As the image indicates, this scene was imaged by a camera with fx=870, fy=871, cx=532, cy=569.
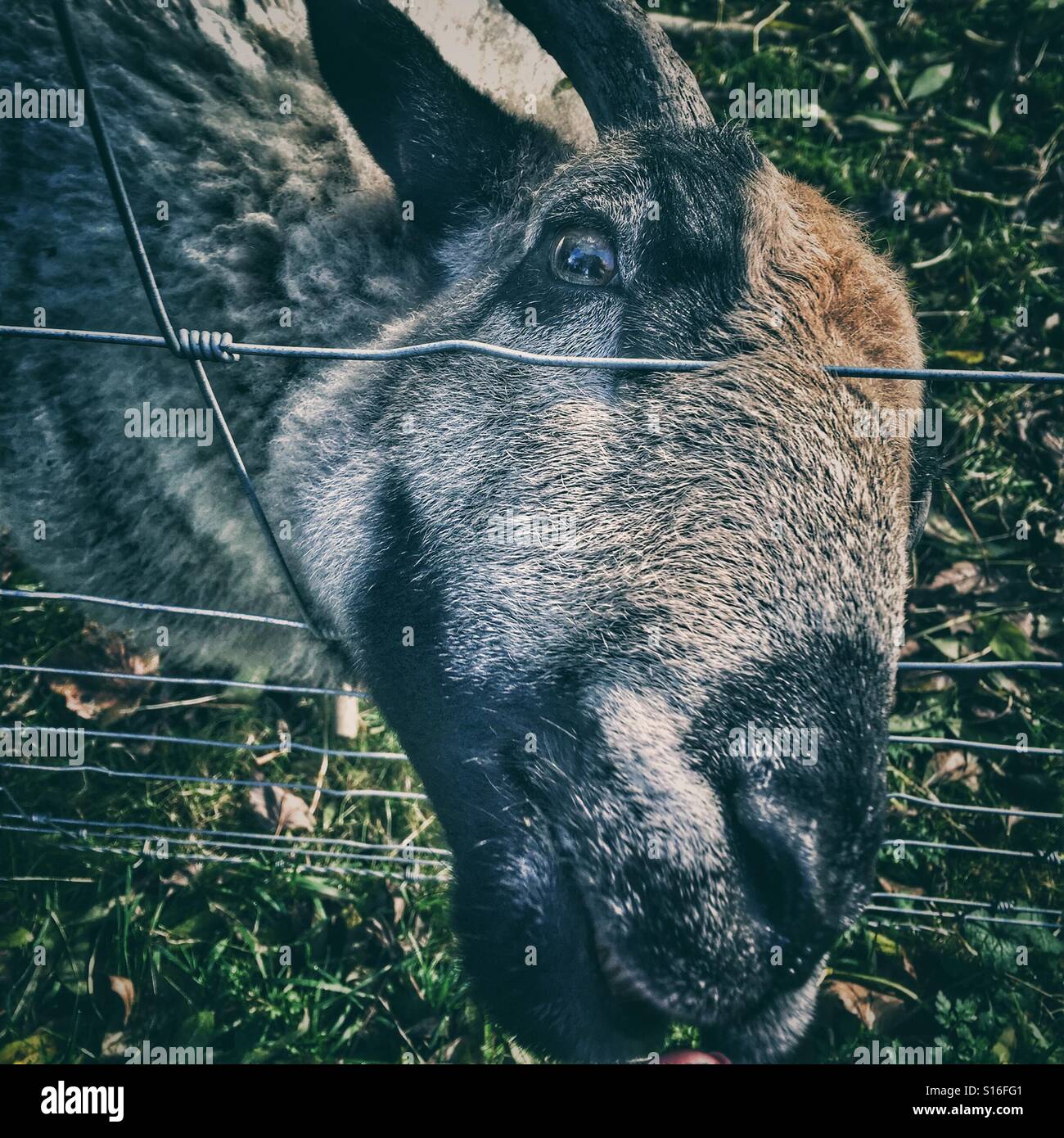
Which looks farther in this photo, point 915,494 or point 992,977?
point 992,977

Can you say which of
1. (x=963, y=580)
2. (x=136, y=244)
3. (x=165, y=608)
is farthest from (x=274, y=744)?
(x=963, y=580)

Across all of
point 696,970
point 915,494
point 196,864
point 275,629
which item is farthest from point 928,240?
point 196,864

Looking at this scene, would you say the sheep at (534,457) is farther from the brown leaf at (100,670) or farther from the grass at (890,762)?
the grass at (890,762)

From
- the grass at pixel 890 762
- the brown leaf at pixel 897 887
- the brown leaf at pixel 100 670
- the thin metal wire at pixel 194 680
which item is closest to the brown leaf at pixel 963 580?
the grass at pixel 890 762

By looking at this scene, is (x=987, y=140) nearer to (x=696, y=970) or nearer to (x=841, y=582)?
(x=841, y=582)

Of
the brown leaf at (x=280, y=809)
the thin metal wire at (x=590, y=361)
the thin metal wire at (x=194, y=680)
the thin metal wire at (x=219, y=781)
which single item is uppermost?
the thin metal wire at (x=590, y=361)

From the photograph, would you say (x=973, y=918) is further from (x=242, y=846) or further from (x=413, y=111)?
(x=413, y=111)
